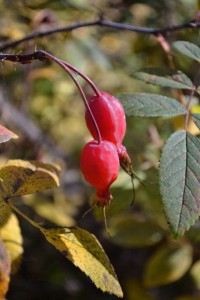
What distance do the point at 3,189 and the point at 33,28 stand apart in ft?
3.80

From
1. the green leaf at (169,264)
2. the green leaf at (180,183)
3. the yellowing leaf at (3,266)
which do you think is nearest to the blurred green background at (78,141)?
the green leaf at (169,264)

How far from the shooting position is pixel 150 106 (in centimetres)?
121

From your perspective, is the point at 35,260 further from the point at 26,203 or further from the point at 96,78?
the point at 96,78

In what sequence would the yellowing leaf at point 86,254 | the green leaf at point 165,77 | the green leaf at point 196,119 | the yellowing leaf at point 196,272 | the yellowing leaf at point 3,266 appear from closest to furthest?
the yellowing leaf at point 3,266 < the yellowing leaf at point 86,254 < the green leaf at point 196,119 < the green leaf at point 165,77 < the yellowing leaf at point 196,272

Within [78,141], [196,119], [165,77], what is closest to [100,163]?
[196,119]

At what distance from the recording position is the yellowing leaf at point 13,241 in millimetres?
1415

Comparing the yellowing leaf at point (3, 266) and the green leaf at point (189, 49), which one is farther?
the green leaf at point (189, 49)

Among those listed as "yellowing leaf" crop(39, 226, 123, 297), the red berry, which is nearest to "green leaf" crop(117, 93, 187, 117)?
the red berry

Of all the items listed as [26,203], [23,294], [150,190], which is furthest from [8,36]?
[23,294]

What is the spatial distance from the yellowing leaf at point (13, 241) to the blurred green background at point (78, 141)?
18.1 inches

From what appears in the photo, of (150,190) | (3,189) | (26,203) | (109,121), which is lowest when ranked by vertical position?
(26,203)

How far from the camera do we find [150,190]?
1.52 meters

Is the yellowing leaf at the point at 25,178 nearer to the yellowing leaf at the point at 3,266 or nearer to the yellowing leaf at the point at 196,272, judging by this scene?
the yellowing leaf at the point at 3,266

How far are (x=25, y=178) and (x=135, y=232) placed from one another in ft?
2.95
